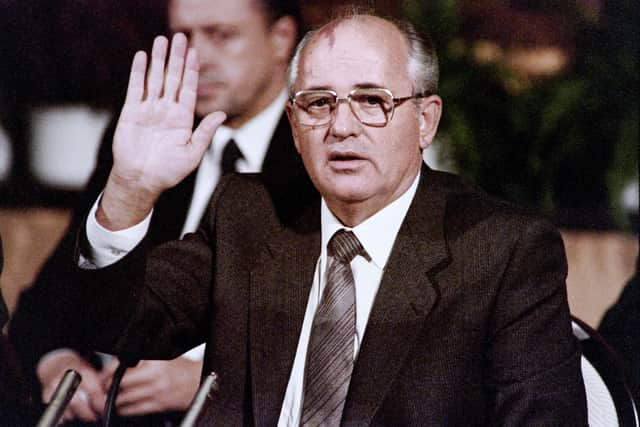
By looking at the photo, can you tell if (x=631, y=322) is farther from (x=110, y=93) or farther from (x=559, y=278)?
(x=110, y=93)

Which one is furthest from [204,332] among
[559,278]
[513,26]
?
[513,26]

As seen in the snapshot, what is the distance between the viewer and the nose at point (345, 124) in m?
1.72

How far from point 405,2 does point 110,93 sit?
107 centimetres

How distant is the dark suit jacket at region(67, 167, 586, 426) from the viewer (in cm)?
165

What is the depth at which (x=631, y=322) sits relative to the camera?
251cm

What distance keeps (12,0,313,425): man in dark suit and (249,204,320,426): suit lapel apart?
44cm

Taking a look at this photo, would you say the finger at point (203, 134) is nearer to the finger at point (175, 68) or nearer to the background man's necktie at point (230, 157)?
the finger at point (175, 68)

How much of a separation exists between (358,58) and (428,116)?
26 centimetres

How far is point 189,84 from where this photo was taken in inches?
75.2

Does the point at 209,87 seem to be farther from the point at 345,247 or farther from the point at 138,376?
the point at 138,376

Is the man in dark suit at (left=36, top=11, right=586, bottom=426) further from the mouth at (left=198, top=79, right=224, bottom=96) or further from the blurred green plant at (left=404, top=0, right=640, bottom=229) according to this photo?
the blurred green plant at (left=404, top=0, right=640, bottom=229)

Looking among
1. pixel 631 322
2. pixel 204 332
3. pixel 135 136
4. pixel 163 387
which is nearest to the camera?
pixel 135 136

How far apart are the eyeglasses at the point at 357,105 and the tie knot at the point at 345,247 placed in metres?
0.31

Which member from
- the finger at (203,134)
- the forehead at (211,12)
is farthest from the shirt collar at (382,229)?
the forehead at (211,12)
